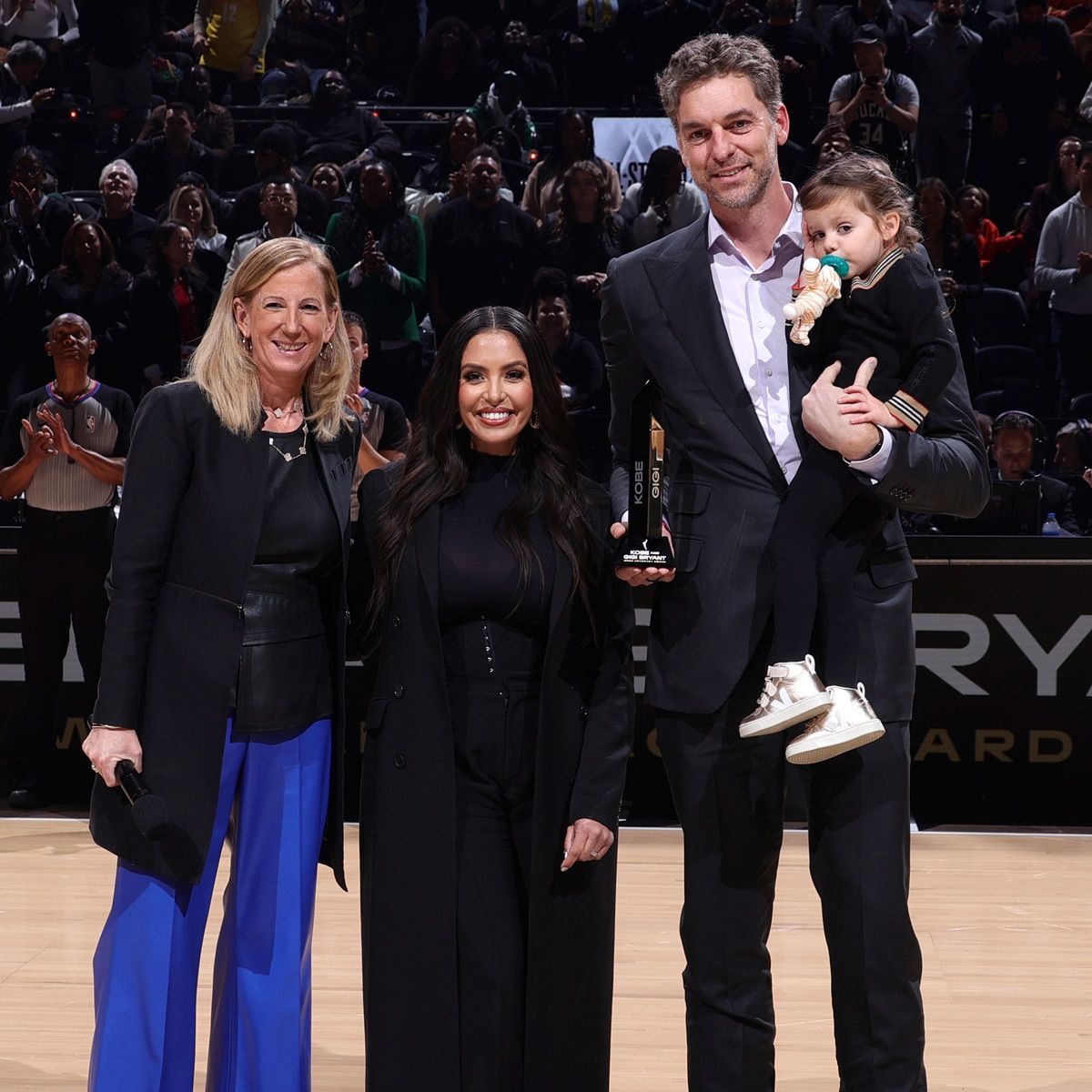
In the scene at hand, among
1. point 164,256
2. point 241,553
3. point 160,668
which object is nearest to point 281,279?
point 241,553

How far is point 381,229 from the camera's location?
7793mm

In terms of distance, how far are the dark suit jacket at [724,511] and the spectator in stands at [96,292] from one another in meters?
5.47

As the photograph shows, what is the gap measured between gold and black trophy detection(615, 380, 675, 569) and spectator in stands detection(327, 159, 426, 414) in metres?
5.08

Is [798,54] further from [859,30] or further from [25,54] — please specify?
[25,54]

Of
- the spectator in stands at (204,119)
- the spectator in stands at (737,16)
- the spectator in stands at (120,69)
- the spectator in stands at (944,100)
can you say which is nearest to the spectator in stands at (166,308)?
the spectator in stands at (204,119)

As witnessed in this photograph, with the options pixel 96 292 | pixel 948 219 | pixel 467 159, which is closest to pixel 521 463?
pixel 96 292

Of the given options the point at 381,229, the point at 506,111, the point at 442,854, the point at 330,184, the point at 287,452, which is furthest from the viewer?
the point at 506,111

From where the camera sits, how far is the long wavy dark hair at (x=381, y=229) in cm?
768

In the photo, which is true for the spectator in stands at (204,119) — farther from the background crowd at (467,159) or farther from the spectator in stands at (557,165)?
the spectator in stands at (557,165)

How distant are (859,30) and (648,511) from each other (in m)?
7.65

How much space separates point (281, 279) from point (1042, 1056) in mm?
2466

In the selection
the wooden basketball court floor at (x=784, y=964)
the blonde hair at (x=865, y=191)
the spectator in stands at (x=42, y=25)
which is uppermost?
the spectator in stands at (x=42, y=25)

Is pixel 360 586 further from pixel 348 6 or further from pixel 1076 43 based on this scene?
pixel 348 6

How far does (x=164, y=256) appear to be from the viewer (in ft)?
24.5
